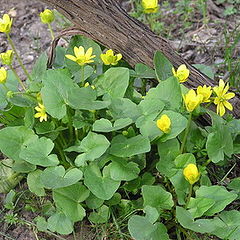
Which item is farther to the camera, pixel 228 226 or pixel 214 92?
pixel 214 92

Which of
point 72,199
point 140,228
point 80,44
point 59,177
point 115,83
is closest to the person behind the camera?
point 140,228

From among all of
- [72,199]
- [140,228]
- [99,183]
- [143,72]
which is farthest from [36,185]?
[143,72]

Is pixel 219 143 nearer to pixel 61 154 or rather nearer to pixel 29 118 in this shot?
pixel 61 154

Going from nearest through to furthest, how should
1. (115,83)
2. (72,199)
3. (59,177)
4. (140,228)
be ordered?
1. (140,228)
2. (59,177)
3. (72,199)
4. (115,83)

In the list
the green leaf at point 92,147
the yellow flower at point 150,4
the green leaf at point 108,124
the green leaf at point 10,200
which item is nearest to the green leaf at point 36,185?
the green leaf at point 10,200

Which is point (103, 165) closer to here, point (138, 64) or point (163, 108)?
point (163, 108)

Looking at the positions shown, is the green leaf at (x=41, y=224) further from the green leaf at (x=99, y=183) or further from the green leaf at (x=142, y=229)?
the green leaf at (x=142, y=229)

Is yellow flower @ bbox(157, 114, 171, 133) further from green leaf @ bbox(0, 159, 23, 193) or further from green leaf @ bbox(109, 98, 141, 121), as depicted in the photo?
green leaf @ bbox(0, 159, 23, 193)
